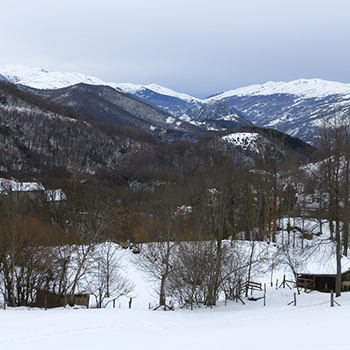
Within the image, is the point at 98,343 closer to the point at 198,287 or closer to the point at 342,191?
the point at 198,287

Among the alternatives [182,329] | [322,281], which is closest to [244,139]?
[322,281]

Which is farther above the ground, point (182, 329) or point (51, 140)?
point (51, 140)

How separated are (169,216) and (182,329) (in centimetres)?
1129

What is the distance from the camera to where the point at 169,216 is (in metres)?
26.6

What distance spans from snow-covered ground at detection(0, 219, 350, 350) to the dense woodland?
4480mm

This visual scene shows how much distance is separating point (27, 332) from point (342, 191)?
17.4m

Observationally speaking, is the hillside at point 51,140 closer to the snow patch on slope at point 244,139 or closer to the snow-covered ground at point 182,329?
the snow patch on slope at point 244,139

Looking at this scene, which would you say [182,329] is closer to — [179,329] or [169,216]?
[179,329]

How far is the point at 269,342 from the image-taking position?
11508 mm

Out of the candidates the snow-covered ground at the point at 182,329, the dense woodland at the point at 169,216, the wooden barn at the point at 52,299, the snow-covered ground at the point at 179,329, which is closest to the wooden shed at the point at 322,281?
the dense woodland at the point at 169,216

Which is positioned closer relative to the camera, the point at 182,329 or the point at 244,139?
the point at 182,329

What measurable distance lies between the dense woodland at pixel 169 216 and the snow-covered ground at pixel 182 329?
448 centimetres

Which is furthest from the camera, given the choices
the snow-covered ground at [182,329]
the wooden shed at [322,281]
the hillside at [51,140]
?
the hillside at [51,140]

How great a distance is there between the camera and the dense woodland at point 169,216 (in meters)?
23.3
